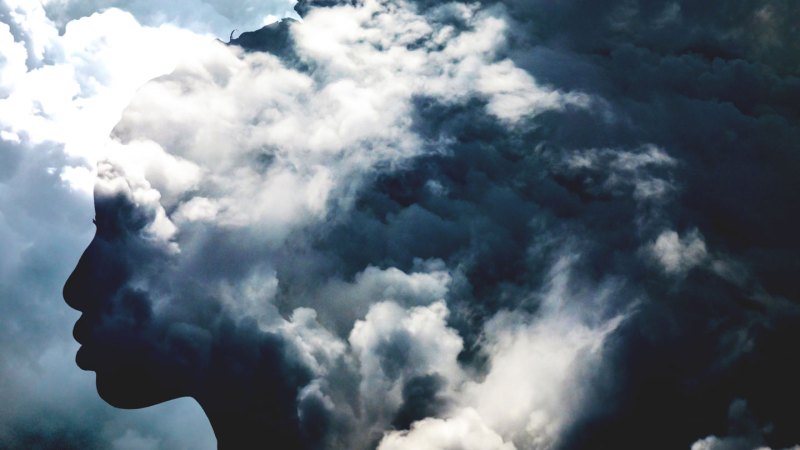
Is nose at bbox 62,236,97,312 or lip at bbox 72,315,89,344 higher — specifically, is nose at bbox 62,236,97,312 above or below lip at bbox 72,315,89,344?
above

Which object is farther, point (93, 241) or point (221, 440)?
point (93, 241)

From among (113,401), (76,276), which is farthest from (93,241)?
(113,401)

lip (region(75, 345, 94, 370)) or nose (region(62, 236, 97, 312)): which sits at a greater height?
nose (region(62, 236, 97, 312))

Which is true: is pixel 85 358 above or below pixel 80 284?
below

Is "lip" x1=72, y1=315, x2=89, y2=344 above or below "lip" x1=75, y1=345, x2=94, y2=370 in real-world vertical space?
above

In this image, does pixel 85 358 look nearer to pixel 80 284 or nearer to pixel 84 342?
pixel 84 342

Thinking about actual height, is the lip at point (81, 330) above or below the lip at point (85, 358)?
above

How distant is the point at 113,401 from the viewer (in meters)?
42.5

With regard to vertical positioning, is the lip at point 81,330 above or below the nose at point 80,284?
below

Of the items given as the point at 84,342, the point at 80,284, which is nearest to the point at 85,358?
the point at 84,342

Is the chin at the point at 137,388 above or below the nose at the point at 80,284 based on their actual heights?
below

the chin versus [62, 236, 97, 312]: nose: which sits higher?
[62, 236, 97, 312]: nose

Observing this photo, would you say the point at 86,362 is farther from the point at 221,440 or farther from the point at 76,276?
the point at 221,440

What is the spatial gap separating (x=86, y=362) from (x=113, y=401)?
3.76 metres
